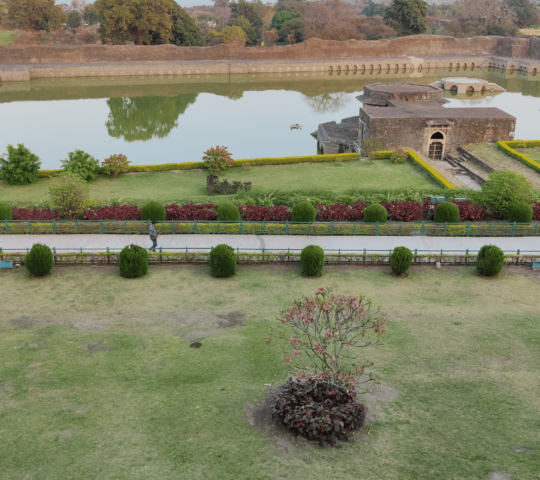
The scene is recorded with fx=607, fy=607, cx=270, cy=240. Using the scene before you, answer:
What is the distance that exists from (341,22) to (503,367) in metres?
74.0

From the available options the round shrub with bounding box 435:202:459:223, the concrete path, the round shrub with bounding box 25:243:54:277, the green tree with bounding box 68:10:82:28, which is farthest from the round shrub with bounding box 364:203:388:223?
the green tree with bounding box 68:10:82:28

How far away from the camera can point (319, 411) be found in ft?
32.4

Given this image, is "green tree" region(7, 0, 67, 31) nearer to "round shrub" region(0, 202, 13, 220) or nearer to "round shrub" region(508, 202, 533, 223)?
"round shrub" region(0, 202, 13, 220)

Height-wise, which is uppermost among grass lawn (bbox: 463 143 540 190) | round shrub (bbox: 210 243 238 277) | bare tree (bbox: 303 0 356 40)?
bare tree (bbox: 303 0 356 40)

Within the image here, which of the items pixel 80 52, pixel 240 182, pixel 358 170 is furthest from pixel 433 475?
pixel 80 52

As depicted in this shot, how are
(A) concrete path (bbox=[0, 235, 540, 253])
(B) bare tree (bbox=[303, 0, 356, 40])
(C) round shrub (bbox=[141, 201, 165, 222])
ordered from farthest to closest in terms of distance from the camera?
(B) bare tree (bbox=[303, 0, 356, 40]) → (C) round shrub (bbox=[141, 201, 165, 222]) → (A) concrete path (bbox=[0, 235, 540, 253])

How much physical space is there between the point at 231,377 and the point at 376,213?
1005 centimetres

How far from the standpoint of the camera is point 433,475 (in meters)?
9.02

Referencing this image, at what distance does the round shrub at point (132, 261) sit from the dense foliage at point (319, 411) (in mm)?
6838

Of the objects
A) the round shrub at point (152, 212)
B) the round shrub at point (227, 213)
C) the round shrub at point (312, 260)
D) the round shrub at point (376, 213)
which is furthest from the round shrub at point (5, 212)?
the round shrub at point (376, 213)

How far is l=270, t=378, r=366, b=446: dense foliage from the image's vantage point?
9.71 m

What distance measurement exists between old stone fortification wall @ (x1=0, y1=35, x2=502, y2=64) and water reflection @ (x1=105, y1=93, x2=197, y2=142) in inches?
571

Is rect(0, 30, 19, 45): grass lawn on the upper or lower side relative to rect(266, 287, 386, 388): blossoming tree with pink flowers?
upper

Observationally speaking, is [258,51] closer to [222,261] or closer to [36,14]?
[36,14]
